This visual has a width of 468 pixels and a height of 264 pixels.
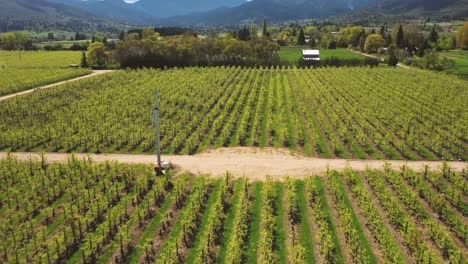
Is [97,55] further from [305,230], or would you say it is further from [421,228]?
[421,228]

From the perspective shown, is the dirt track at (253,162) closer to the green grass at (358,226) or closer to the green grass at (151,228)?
the green grass at (358,226)

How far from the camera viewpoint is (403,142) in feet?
105

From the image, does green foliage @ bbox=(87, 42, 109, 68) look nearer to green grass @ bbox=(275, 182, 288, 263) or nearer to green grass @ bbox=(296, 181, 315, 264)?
green grass @ bbox=(275, 182, 288, 263)

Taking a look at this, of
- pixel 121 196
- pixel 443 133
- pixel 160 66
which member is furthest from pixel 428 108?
pixel 160 66

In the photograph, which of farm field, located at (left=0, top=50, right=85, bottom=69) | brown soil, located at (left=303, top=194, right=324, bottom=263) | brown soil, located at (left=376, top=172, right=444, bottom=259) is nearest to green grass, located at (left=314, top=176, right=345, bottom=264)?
brown soil, located at (left=303, top=194, right=324, bottom=263)

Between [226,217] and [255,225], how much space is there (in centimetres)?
169

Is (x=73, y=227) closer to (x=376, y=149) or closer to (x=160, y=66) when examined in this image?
(x=376, y=149)

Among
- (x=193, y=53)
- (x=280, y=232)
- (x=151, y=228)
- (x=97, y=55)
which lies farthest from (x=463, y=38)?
(x=151, y=228)

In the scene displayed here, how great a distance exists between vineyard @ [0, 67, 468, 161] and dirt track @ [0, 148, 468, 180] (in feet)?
4.29

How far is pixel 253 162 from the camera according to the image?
92.1 ft

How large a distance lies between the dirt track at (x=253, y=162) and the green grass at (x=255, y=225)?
2.15 m

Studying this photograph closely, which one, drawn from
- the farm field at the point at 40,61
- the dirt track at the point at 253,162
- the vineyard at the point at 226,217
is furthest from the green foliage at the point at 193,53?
the vineyard at the point at 226,217

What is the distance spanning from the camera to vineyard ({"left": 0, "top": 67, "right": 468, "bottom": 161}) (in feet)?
103

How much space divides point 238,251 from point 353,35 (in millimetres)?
144385
